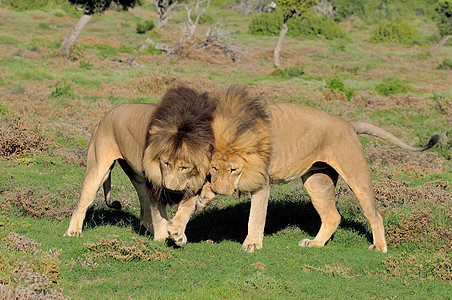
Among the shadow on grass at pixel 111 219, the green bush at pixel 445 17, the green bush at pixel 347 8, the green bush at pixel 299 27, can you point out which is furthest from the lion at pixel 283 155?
the green bush at pixel 347 8

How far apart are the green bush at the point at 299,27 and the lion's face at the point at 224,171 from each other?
55334 mm

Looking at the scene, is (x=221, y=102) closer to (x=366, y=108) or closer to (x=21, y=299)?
(x=21, y=299)

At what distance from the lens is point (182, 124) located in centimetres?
617

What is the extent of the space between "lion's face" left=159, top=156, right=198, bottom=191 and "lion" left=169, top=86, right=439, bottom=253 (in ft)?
1.04

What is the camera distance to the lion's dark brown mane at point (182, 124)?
609 centimetres

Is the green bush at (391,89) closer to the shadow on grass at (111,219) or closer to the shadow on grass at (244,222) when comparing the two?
the shadow on grass at (244,222)

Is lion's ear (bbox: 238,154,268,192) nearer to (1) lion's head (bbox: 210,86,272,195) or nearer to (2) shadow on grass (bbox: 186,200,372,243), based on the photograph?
(1) lion's head (bbox: 210,86,272,195)

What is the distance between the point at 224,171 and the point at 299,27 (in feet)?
188

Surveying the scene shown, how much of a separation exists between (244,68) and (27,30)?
20.9 metres

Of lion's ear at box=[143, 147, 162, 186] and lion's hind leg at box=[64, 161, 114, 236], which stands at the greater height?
lion's ear at box=[143, 147, 162, 186]

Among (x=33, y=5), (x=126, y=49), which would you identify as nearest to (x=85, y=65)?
(x=126, y=49)

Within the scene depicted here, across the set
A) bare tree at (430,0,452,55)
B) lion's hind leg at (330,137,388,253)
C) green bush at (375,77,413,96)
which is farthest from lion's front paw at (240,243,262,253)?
bare tree at (430,0,452,55)

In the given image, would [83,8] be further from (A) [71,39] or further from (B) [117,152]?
(B) [117,152]

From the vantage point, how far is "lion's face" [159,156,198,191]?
6.12 meters
